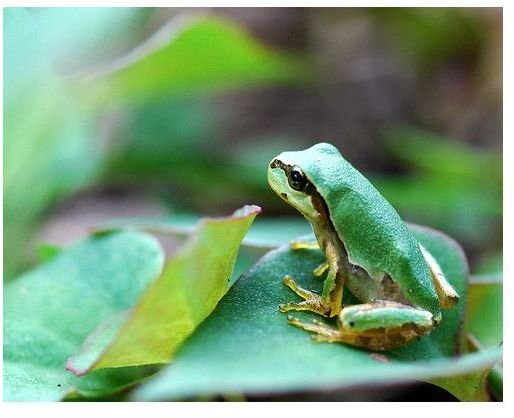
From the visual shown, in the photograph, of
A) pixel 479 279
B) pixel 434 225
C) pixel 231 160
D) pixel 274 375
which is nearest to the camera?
pixel 274 375

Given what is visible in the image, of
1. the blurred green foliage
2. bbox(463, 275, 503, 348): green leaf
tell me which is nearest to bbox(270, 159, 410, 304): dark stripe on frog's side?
bbox(463, 275, 503, 348): green leaf

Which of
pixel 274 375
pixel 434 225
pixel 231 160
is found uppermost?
pixel 274 375

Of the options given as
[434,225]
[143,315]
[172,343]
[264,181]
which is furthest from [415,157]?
[143,315]

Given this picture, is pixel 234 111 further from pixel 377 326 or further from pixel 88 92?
pixel 377 326

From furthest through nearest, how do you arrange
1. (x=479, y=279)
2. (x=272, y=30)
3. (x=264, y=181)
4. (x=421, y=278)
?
(x=272, y=30)
(x=264, y=181)
(x=479, y=279)
(x=421, y=278)

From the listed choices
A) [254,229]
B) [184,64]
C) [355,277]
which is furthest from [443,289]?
[184,64]

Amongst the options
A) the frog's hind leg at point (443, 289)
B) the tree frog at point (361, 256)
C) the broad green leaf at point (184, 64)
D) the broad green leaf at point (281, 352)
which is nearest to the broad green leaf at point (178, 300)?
the broad green leaf at point (281, 352)

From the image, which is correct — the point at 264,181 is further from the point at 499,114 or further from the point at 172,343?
the point at 172,343
